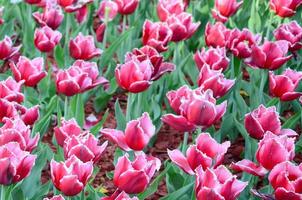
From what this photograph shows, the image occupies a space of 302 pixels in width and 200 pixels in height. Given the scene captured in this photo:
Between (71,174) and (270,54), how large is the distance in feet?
4.09

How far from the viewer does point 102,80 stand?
2916 millimetres

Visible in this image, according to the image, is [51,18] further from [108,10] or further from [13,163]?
[13,163]

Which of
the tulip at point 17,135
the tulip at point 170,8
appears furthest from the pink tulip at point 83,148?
the tulip at point 170,8

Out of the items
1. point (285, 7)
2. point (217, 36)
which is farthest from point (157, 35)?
point (285, 7)

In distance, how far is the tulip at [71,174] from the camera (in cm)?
205

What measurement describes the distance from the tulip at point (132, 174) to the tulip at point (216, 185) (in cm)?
15

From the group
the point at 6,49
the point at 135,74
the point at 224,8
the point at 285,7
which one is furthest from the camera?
the point at 224,8

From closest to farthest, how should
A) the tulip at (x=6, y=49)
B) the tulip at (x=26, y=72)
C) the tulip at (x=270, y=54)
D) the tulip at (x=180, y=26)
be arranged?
the tulip at (x=26, y=72) → the tulip at (x=270, y=54) → the tulip at (x=6, y=49) → the tulip at (x=180, y=26)

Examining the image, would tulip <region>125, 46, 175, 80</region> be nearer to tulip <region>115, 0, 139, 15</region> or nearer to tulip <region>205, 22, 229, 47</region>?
tulip <region>205, 22, 229, 47</region>

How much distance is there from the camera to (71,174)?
6.75 feet

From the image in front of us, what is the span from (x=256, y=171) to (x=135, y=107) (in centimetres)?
98

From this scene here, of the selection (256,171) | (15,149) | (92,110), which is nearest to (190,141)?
(92,110)

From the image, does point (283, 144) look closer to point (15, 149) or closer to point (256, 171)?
point (256, 171)

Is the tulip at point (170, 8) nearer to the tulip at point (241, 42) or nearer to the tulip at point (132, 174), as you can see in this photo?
the tulip at point (241, 42)
